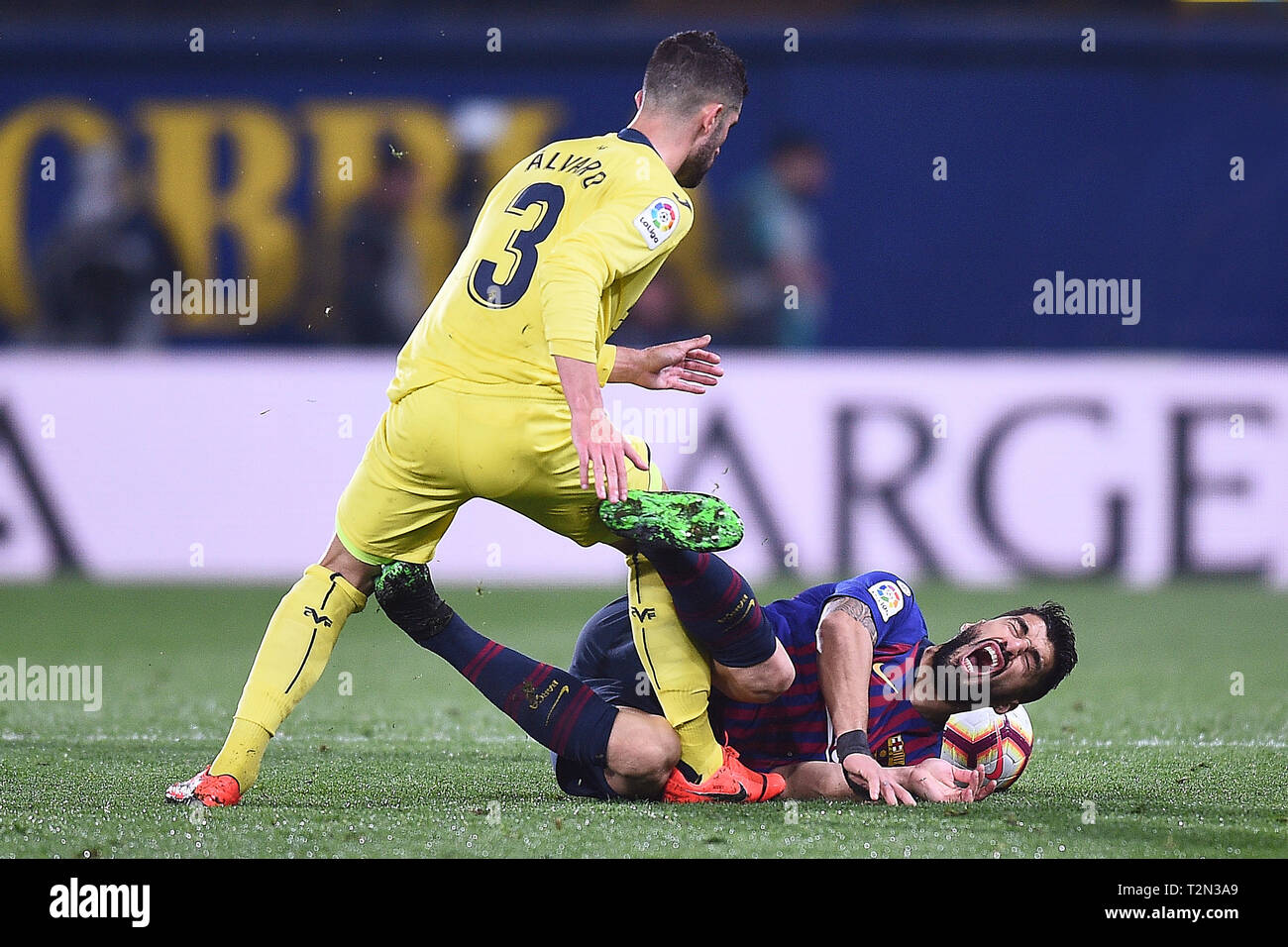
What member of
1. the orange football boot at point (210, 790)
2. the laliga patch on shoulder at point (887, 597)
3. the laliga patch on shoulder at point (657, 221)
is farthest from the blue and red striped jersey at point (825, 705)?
the orange football boot at point (210, 790)

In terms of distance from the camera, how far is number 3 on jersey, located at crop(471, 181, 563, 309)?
362 centimetres

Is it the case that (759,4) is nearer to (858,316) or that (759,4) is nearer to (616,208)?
(858,316)

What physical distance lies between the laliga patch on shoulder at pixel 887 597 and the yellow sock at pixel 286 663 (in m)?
1.23

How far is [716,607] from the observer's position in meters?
3.74

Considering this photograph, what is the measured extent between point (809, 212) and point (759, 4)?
1373mm

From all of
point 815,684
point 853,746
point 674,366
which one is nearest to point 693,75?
point 674,366

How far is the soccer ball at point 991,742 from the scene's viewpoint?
4027 mm

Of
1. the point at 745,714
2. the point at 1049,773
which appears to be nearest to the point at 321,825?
the point at 745,714

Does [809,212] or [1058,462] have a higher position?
[809,212]

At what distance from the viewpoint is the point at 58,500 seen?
8.65 m

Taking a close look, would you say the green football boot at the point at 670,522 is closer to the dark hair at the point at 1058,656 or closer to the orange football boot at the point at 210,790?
the dark hair at the point at 1058,656

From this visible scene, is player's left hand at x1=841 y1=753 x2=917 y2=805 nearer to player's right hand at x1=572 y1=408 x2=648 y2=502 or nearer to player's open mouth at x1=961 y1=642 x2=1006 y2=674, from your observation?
player's open mouth at x1=961 y1=642 x2=1006 y2=674
